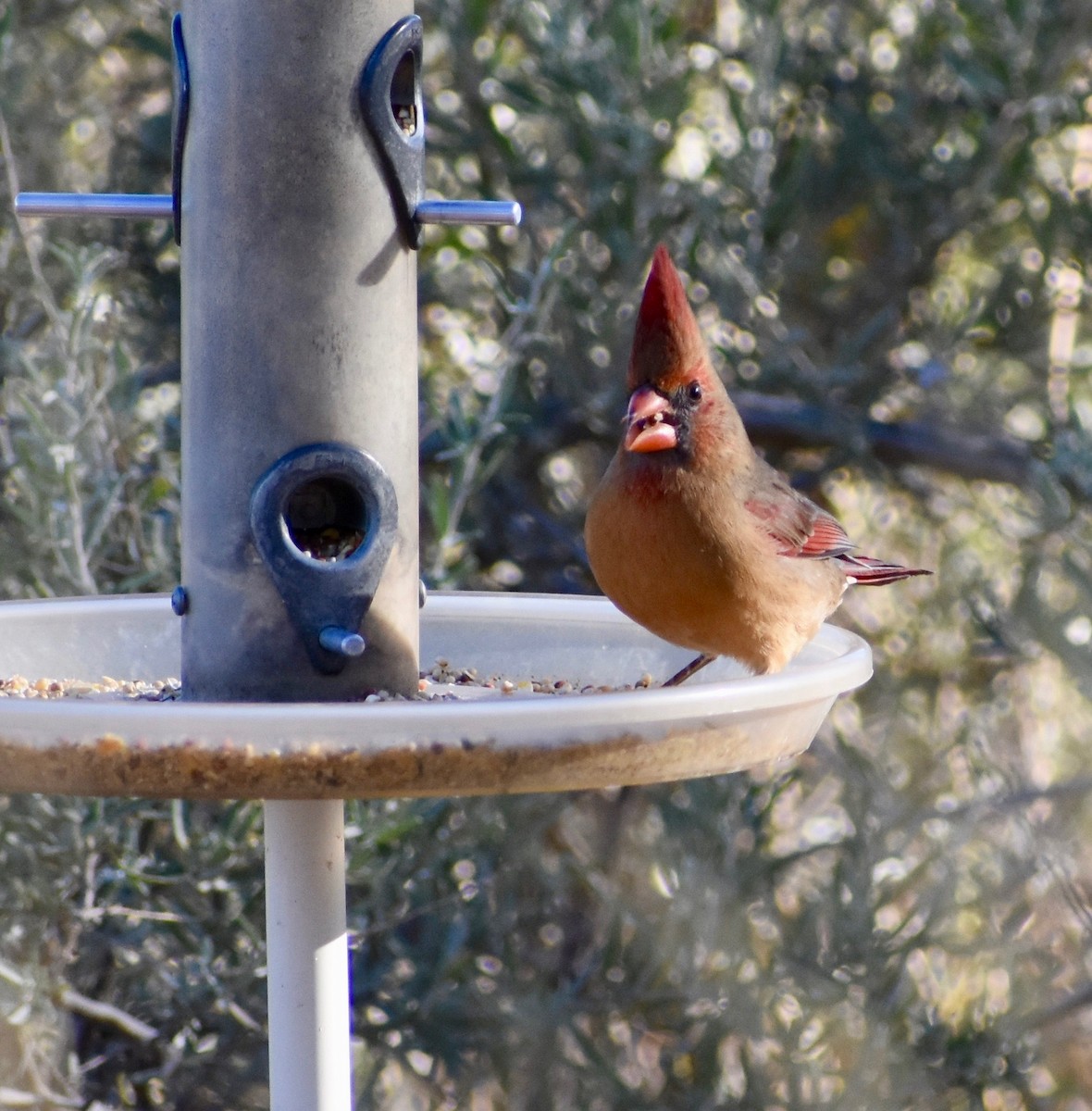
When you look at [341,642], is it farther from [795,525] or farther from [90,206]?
[795,525]

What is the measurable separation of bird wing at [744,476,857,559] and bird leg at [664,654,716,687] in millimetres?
199

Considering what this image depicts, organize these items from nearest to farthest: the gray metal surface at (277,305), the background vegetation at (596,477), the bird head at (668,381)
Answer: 1. the gray metal surface at (277,305)
2. the bird head at (668,381)
3. the background vegetation at (596,477)

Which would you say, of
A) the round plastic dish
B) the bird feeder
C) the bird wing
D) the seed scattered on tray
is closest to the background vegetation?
the bird wing

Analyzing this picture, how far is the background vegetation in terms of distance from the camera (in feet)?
9.41

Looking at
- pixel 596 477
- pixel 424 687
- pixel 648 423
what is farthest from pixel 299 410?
pixel 596 477

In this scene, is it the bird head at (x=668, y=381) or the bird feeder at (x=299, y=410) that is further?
the bird head at (x=668, y=381)

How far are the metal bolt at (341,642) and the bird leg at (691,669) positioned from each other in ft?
1.52

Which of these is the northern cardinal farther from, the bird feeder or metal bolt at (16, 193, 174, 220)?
metal bolt at (16, 193, 174, 220)

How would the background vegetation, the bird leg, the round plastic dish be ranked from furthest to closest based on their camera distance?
the background vegetation
the bird leg
the round plastic dish

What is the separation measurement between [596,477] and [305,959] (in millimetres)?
2070

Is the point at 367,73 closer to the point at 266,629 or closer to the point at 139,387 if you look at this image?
the point at 266,629

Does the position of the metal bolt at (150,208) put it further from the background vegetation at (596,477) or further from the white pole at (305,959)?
the background vegetation at (596,477)

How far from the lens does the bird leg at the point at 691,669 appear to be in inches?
83.0

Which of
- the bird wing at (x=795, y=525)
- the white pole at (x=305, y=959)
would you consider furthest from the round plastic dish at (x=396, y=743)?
the bird wing at (x=795, y=525)
